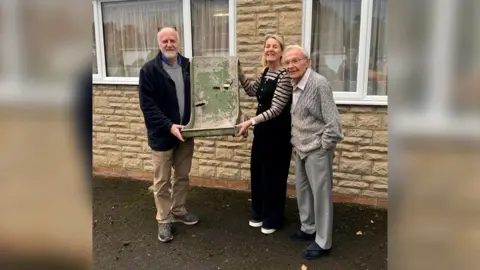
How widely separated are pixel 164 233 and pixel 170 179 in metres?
0.50

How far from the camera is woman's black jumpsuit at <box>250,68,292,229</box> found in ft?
12.0

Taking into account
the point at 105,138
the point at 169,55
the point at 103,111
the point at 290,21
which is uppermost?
the point at 290,21

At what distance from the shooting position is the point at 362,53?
174 inches

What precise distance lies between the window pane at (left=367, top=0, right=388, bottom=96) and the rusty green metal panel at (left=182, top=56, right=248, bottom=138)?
1.51m

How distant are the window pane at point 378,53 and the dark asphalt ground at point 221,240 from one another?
4.32ft

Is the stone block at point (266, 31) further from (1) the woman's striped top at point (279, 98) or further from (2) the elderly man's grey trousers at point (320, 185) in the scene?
(2) the elderly man's grey trousers at point (320, 185)

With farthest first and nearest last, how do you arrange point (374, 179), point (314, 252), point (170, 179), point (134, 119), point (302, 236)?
point (134, 119) < point (374, 179) < point (170, 179) < point (302, 236) < point (314, 252)

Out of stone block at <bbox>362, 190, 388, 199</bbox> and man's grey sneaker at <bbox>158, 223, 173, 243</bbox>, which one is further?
stone block at <bbox>362, 190, 388, 199</bbox>

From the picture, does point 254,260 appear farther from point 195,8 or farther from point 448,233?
point 195,8

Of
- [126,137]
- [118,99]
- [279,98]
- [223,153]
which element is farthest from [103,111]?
[279,98]

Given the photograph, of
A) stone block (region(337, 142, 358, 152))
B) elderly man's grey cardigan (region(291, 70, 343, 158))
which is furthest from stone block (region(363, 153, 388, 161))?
elderly man's grey cardigan (region(291, 70, 343, 158))

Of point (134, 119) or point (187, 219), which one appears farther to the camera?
point (134, 119)

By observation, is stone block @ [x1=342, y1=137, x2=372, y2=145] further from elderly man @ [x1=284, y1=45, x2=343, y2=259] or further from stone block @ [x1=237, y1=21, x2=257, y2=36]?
stone block @ [x1=237, y1=21, x2=257, y2=36]

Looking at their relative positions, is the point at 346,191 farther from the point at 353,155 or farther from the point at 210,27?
the point at 210,27
